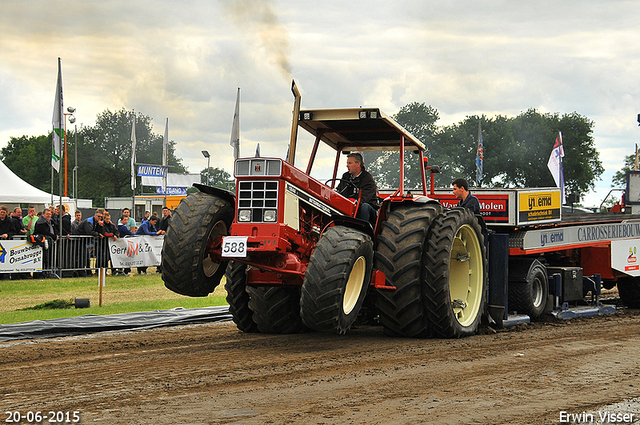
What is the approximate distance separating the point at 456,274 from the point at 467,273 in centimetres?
15

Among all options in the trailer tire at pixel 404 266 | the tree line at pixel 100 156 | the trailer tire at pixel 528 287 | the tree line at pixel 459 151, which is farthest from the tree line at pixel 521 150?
the trailer tire at pixel 404 266

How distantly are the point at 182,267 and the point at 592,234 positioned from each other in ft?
27.1

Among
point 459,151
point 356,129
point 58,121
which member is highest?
→ point 459,151

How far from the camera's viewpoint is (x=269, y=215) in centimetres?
724

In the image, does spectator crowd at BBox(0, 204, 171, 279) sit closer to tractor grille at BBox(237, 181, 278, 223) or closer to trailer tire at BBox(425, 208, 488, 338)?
tractor grille at BBox(237, 181, 278, 223)

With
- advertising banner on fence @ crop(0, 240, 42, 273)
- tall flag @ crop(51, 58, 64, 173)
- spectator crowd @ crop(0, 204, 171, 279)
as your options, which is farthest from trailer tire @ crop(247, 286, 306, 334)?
tall flag @ crop(51, 58, 64, 173)

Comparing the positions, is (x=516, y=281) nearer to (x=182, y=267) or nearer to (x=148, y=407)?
(x=182, y=267)

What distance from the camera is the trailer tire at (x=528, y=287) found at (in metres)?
10.5

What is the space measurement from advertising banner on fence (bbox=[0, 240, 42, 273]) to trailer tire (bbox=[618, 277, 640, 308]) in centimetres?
1422

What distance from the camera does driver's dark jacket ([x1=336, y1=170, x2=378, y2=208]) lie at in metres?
8.64

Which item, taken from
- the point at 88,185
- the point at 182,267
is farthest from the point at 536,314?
the point at 88,185

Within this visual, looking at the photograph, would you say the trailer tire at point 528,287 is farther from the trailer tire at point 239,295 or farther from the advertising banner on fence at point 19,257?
the advertising banner on fence at point 19,257

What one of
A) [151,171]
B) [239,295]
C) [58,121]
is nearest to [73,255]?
[58,121]

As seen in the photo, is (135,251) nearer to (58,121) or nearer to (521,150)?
(58,121)
